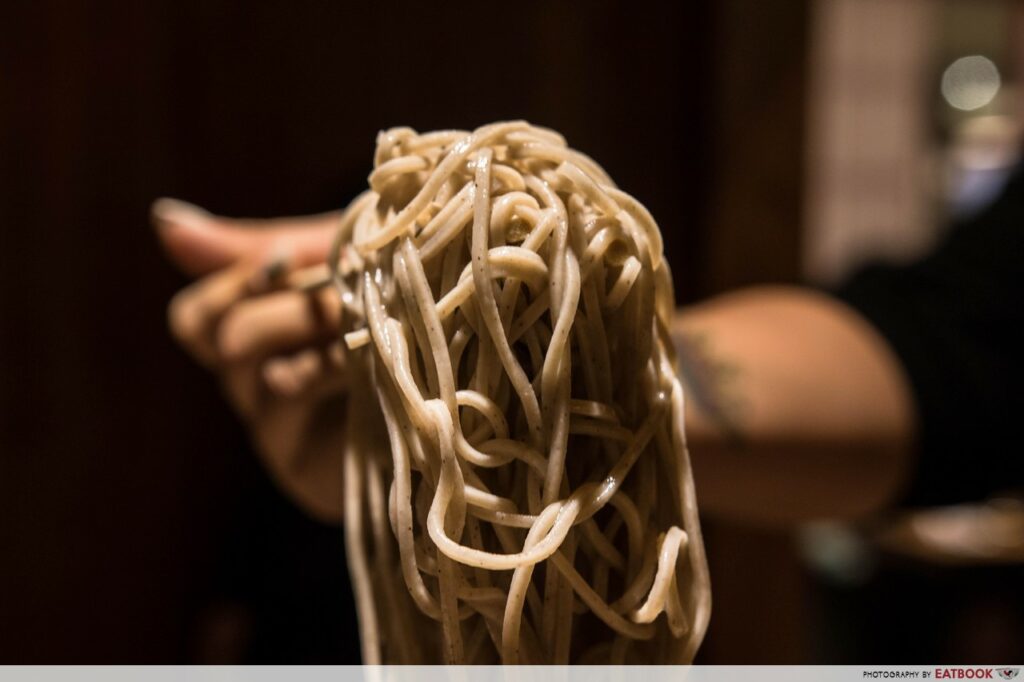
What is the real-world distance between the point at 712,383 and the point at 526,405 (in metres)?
0.41

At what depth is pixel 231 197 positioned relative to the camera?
1.17m

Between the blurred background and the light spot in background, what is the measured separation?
3.81 ft

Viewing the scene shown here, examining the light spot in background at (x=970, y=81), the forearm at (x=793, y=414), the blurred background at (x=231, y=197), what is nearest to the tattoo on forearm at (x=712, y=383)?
the forearm at (x=793, y=414)

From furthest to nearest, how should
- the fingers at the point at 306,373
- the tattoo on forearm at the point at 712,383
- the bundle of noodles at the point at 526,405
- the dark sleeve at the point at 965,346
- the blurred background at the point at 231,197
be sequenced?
the blurred background at the point at 231,197
the dark sleeve at the point at 965,346
the tattoo on forearm at the point at 712,383
the fingers at the point at 306,373
the bundle of noodles at the point at 526,405

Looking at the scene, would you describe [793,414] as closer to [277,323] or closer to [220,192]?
[277,323]

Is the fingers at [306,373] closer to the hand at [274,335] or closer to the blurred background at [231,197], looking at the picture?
the hand at [274,335]

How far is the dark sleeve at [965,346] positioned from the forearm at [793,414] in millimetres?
23

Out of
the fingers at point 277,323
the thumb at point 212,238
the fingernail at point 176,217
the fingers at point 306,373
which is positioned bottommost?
the fingers at point 306,373

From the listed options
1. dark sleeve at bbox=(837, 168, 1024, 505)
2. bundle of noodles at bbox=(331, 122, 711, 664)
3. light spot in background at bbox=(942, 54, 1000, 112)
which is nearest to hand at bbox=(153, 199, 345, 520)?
bundle of noodles at bbox=(331, 122, 711, 664)

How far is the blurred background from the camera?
1113mm

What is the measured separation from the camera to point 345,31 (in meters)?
1.15

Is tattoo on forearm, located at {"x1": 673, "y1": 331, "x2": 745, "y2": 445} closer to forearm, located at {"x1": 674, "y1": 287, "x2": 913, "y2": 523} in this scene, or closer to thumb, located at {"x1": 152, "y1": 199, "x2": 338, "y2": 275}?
forearm, located at {"x1": 674, "y1": 287, "x2": 913, "y2": 523}

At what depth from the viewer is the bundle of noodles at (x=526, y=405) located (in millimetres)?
275

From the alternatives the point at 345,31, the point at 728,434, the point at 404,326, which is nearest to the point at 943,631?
the point at 728,434
